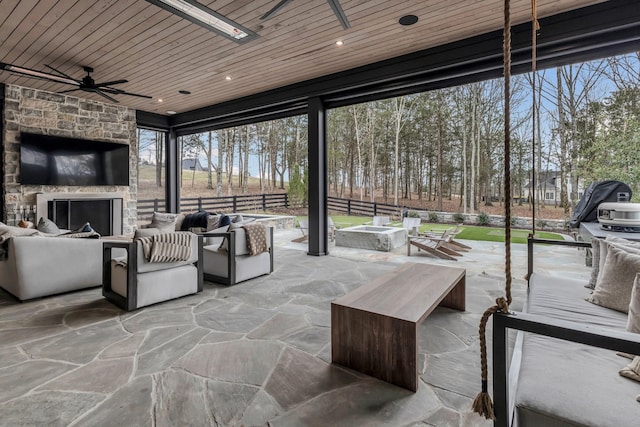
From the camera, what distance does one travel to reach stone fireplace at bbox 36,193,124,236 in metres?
6.07

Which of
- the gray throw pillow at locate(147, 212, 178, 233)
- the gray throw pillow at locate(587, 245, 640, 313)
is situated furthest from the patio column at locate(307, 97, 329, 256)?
the gray throw pillow at locate(587, 245, 640, 313)

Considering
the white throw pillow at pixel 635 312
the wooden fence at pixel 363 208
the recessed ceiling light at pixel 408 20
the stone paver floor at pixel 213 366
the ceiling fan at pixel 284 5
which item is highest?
the recessed ceiling light at pixel 408 20

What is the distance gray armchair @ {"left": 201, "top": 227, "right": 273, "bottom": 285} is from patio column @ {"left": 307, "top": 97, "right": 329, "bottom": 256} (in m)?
1.54

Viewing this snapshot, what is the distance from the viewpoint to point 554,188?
23.4 feet

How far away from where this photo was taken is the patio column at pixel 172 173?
8.27 metres

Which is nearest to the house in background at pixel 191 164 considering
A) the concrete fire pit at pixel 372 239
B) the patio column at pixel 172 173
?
the patio column at pixel 172 173

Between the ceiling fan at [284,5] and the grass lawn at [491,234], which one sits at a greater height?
the ceiling fan at [284,5]

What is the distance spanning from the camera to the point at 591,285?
238 cm

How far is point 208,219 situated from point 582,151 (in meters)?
7.32

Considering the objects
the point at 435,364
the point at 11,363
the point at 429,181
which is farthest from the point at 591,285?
the point at 429,181

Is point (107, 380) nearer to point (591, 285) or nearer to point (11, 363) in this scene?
point (11, 363)

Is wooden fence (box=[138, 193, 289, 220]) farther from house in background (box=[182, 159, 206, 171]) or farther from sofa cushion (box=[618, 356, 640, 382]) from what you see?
sofa cushion (box=[618, 356, 640, 382])

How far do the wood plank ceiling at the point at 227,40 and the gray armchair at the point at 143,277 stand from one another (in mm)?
2480

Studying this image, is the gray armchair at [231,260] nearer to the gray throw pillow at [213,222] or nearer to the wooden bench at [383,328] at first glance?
the gray throw pillow at [213,222]
